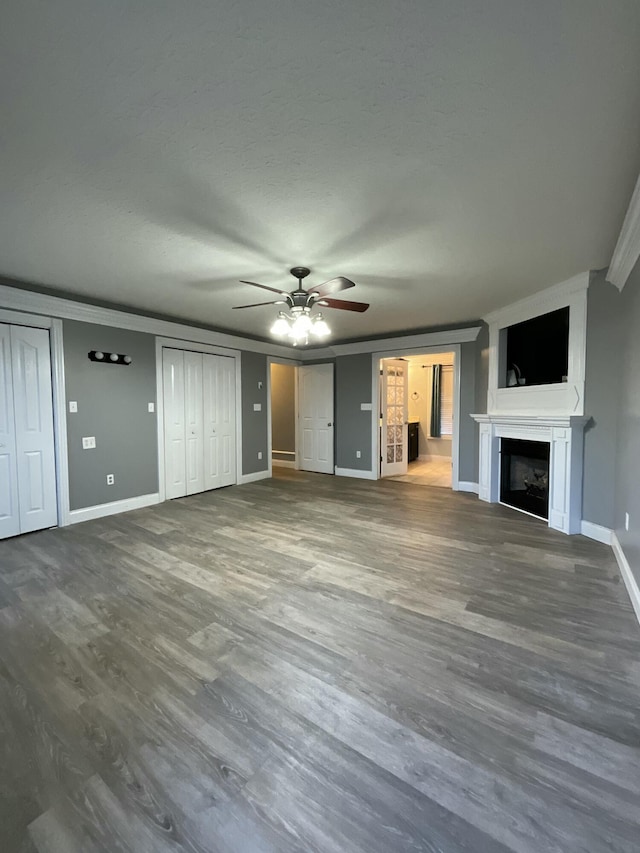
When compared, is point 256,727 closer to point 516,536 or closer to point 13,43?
point 13,43

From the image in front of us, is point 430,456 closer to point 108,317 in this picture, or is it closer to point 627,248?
point 627,248

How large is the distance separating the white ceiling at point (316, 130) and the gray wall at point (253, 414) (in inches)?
126

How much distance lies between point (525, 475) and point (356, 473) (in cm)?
281

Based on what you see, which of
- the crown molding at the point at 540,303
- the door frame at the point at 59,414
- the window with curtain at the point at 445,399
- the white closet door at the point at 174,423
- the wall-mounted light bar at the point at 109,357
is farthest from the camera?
the window with curtain at the point at 445,399

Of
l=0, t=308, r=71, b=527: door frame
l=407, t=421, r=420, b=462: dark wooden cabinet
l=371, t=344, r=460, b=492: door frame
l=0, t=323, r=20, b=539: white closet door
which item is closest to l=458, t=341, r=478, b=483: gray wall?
l=371, t=344, r=460, b=492: door frame

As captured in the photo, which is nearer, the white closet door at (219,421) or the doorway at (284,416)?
the white closet door at (219,421)

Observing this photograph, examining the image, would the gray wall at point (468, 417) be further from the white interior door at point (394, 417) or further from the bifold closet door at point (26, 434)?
the bifold closet door at point (26, 434)

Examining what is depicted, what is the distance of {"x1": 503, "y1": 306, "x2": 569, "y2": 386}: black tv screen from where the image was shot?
3947 millimetres

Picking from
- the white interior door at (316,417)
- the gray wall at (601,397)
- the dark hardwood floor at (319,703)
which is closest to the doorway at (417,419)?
the white interior door at (316,417)

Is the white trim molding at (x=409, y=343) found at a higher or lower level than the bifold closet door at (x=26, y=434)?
higher

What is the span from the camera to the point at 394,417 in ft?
21.7

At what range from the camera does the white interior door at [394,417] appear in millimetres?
6406

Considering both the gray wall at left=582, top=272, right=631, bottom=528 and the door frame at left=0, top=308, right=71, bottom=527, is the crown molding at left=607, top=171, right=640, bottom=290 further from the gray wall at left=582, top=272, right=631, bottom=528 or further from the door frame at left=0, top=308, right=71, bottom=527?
the door frame at left=0, top=308, right=71, bottom=527

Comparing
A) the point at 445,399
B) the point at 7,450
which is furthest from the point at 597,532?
the point at 7,450
